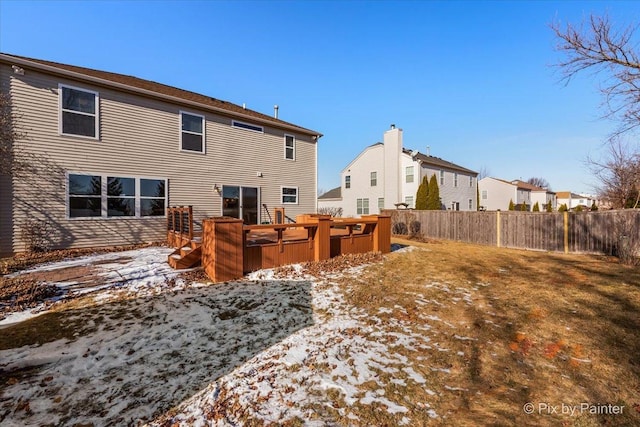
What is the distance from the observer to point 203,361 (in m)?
3.09

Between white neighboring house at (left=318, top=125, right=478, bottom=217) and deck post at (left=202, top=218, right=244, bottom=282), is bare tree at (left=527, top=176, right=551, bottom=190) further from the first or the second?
deck post at (left=202, top=218, right=244, bottom=282)

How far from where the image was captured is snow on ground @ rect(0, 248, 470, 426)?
2.37 metres

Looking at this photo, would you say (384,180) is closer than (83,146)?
No

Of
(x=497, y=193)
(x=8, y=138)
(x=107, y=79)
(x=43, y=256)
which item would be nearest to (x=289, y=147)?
(x=107, y=79)

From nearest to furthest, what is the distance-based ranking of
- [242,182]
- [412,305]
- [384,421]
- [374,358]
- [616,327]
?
[384,421], [374,358], [616,327], [412,305], [242,182]

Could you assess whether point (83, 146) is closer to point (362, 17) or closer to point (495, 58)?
point (362, 17)

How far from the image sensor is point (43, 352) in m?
3.19

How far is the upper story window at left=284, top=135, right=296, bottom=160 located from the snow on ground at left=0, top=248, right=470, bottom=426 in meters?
9.96

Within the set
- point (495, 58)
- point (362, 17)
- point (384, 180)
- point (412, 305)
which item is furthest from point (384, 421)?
point (384, 180)

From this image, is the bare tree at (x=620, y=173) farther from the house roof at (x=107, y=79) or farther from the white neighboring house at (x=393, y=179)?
the house roof at (x=107, y=79)

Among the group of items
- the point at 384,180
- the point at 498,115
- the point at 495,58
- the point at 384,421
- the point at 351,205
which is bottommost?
the point at 384,421

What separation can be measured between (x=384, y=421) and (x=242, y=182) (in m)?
11.4

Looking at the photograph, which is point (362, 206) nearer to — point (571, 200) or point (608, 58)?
point (608, 58)

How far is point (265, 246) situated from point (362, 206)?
1933 cm
